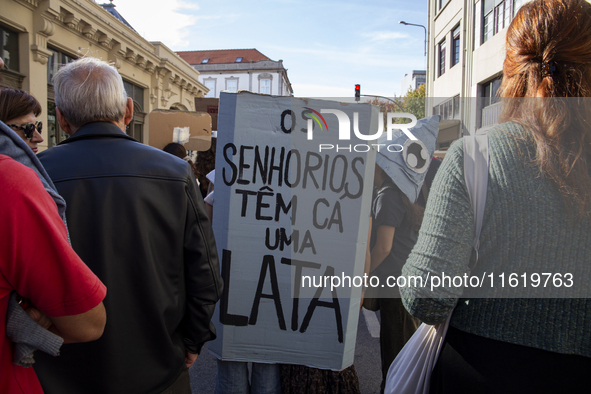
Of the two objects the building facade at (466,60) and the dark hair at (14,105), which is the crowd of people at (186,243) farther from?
the building facade at (466,60)

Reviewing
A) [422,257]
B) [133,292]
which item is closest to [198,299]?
[133,292]

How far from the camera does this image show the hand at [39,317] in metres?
0.94

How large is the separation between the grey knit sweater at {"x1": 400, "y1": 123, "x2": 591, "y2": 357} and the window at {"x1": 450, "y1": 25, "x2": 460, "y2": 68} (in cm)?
2006

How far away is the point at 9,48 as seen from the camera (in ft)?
28.1

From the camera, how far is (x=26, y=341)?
0.91 meters

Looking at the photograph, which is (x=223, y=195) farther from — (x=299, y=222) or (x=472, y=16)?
(x=472, y=16)

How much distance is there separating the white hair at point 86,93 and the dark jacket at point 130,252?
2.5 inches

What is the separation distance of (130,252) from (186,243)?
0.70ft

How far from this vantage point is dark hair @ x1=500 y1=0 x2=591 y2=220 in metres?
1.01

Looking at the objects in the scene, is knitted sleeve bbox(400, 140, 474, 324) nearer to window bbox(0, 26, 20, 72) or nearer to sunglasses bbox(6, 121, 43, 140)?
sunglasses bbox(6, 121, 43, 140)

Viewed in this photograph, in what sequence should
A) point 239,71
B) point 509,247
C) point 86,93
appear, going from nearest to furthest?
point 509,247 → point 86,93 → point 239,71

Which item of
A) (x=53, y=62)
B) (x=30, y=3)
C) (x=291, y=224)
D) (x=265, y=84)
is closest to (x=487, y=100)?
(x=53, y=62)

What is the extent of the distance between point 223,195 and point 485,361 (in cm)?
139

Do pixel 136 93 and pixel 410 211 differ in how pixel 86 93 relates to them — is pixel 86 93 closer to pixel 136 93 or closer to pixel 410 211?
pixel 410 211
